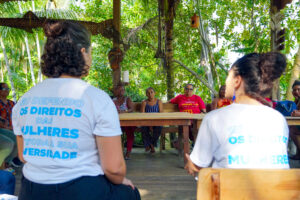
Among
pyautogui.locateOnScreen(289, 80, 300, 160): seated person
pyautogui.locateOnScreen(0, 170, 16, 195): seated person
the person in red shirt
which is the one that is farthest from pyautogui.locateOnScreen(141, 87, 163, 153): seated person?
pyautogui.locateOnScreen(0, 170, 16, 195): seated person

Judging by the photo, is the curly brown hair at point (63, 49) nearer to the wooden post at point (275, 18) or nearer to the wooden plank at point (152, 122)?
the wooden plank at point (152, 122)

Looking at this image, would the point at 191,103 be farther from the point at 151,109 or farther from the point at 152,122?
the point at 152,122

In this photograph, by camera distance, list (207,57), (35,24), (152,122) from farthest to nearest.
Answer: (207,57) → (35,24) → (152,122)

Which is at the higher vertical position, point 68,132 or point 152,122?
point 68,132

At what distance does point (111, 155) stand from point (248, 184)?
0.54m

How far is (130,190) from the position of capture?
4.65ft

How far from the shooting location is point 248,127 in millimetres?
1243

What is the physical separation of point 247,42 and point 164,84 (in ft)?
8.00

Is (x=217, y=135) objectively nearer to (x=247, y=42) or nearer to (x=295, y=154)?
(x=295, y=154)

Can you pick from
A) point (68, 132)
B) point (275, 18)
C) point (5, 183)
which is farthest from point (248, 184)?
point (275, 18)

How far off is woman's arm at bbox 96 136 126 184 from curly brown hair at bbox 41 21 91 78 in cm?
35

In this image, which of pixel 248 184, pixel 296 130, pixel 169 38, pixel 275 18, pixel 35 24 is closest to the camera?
pixel 248 184

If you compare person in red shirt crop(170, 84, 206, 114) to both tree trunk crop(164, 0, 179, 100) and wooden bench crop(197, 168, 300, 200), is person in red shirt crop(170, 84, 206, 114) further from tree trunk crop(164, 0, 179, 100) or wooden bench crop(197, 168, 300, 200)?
wooden bench crop(197, 168, 300, 200)

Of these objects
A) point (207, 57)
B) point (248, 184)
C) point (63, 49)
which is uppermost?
point (207, 57)
